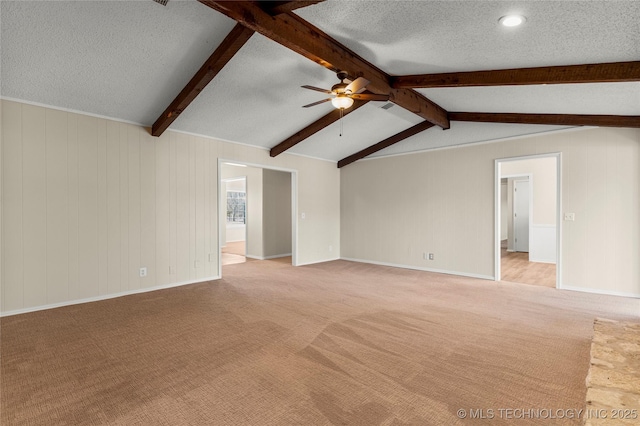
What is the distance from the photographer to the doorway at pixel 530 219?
577 centimetres

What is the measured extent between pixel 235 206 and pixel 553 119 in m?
9.80

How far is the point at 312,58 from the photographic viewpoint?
320 centimetres

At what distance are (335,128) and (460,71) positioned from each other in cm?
281

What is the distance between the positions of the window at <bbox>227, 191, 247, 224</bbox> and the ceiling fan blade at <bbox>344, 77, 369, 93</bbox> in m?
8.57

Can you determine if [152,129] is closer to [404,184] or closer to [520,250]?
[404,184]

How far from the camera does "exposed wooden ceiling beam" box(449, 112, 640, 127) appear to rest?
4398 millimetres

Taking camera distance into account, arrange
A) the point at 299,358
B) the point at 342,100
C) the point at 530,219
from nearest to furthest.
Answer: the point at 299,358
the point at 342,100
the point at 530,219

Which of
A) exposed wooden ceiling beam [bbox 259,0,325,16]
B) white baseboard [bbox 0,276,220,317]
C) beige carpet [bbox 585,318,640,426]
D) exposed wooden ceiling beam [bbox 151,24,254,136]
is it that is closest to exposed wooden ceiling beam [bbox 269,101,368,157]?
exposed wooden ceiling beam [bbox 151,24,254,136]

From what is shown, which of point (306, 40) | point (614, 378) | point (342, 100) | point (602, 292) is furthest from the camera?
point (602, 292)

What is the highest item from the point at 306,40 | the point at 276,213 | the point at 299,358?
the point at 306,40

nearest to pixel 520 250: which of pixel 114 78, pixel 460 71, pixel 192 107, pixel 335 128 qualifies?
pixel 335 128

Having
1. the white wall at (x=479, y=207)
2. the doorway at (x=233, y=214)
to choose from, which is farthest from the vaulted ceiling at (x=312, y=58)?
the doorway at (x=233, y=214)

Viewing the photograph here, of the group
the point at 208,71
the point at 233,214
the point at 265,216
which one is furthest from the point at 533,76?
the point at 233,214

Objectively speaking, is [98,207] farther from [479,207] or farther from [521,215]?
[521,215]
